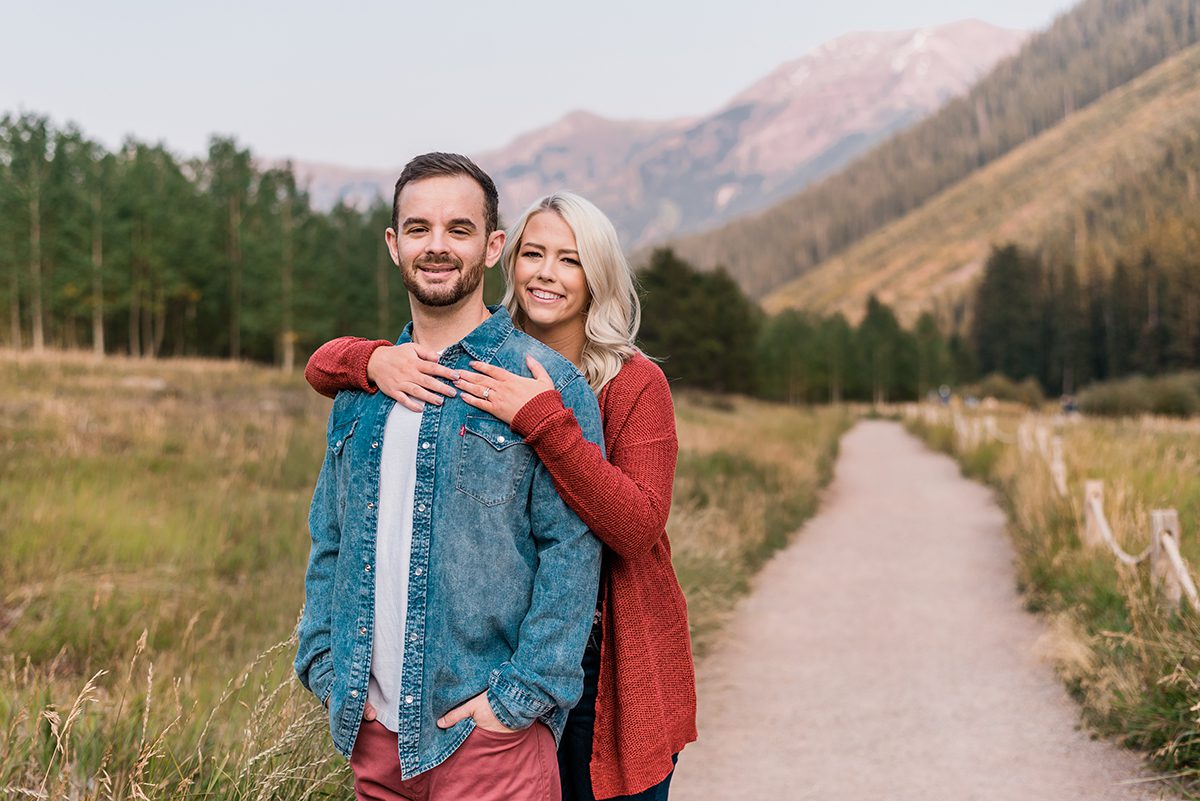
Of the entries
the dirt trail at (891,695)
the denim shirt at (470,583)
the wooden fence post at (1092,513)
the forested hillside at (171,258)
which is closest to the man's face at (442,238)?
the denim shirt at (470,583)

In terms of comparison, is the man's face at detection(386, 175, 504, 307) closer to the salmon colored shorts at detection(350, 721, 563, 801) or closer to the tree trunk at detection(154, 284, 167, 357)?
the salmon colored shorts at detection(350, 721, 563, 801)

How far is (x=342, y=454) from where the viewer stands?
2.00m

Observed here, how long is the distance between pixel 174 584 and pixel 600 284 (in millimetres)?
4803

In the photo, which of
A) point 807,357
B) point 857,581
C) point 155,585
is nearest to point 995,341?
point 807,357

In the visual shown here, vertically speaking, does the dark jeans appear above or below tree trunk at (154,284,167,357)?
below

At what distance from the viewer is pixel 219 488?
28.2 feet

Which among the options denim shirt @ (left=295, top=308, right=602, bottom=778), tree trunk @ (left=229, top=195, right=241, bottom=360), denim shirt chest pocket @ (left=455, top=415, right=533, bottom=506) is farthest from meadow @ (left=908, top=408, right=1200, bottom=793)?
tree trunk @ (left=229, top=195, right=241, bottom=360)

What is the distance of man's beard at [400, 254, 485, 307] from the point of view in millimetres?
1885

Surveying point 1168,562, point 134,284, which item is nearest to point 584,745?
point 1168,562

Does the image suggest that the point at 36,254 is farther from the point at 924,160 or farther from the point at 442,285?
the point at 924,160

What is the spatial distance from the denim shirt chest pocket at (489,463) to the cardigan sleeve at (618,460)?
40 mm

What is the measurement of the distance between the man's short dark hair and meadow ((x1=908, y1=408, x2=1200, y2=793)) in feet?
9.98

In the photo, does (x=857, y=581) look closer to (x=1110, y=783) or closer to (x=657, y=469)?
(x=1110, y=783)

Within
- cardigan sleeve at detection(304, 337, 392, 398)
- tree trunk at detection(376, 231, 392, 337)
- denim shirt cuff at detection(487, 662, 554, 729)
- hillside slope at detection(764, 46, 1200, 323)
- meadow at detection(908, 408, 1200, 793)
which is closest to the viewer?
denim shirt cuff at detection(487, 662, 554, 729)
